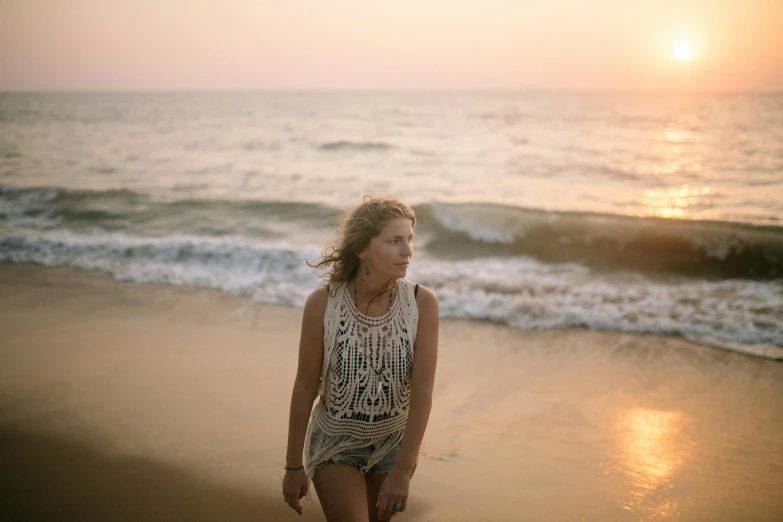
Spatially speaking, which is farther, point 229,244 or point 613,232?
point 613,232

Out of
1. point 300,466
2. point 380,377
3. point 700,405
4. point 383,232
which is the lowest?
point 700,405

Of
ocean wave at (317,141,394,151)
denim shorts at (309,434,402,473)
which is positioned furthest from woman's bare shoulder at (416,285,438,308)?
ocean wave at (317,141,394,151)

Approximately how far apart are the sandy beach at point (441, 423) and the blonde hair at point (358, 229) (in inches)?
69.9

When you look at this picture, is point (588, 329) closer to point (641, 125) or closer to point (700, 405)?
point (700, 405)

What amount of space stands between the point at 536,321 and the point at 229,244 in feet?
20.9

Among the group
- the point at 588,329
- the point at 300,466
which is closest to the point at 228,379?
the point at 300,466

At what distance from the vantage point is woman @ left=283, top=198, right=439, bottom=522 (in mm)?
2404

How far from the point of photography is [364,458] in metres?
2.51

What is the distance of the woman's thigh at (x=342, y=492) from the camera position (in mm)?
2316

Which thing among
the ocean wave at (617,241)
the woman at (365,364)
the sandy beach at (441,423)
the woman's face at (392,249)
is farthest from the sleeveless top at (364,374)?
the ocean wave at (617,241)

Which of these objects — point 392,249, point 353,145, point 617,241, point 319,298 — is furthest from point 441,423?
point 353,145

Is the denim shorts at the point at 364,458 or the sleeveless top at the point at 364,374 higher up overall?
the sleeveless top at the point at 364,374

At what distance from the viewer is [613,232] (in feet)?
40.1

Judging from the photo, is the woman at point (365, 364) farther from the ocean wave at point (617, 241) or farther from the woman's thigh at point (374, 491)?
the ocean wave at point (617, 241)
